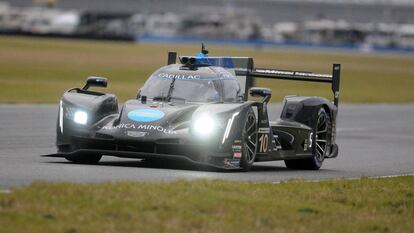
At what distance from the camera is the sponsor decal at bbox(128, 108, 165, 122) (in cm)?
1426

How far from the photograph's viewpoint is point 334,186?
523 inches

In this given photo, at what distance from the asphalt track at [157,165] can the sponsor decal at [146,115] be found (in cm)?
63

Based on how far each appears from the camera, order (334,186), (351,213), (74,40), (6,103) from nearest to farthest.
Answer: (351,213), (334,186), (6,103), (74,40)

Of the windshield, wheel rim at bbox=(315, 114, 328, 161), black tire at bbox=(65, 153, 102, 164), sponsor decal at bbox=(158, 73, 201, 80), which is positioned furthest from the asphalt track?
sponsor decal at bbox=(158, 73, 201, 80)

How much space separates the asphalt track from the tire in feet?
0.64

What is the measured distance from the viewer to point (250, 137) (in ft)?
49.1

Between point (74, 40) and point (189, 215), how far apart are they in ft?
267

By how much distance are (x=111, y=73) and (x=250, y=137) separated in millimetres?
39463

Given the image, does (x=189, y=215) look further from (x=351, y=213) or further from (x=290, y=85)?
(x=290, y=85)

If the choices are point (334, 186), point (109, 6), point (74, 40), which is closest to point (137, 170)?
point (334, 186)

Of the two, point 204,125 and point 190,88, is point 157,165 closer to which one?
point 190,88

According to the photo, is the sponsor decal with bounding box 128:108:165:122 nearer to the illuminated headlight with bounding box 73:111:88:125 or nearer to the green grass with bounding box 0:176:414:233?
the illuminated headlight with bounding box 73:111:88:125

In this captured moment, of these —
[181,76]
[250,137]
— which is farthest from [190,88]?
[250,137]

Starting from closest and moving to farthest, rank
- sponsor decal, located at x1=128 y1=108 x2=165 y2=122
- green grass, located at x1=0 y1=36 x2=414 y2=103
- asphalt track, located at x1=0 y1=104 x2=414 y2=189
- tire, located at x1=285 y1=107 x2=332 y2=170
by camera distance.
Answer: asphalt track, located at x1=0 y1=104 x2=414 y2=189, sponsor decal, located at x1=128 y1=108 x2=165 y2=122, tire, located at x1=285 y1=107 x2=332 y2=170, green grass, located at x1=0 y1=36 x2=414 y2=103
